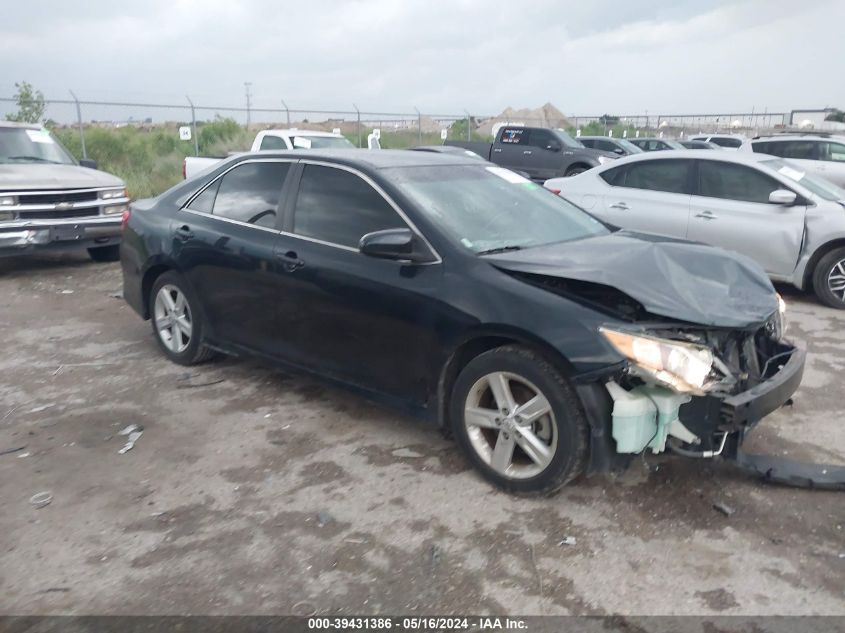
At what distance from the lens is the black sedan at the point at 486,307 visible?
11.9 ft

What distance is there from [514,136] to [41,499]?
18.6 m

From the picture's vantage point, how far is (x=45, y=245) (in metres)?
9.38

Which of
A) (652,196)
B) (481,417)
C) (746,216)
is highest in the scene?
(652,196)

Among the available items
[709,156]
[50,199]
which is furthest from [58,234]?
[709,156]

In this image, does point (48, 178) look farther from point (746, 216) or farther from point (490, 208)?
point (746, 216)

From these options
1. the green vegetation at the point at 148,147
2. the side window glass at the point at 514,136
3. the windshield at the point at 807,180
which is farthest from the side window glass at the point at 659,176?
the side window glass at the point at 514,136

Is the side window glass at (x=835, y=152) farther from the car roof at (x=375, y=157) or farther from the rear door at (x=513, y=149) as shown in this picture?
the car roof at (x=375, y=157)

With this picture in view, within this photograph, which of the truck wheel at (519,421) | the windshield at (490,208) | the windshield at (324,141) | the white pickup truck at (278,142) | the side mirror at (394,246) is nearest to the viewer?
the truck wheel at (519,421)

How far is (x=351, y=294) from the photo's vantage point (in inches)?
179

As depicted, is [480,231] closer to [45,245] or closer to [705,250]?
[705,250]

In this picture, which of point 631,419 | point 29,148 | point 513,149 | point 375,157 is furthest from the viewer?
point 513,149

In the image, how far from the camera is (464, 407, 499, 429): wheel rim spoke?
3.99m

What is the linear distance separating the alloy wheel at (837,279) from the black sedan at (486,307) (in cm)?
398

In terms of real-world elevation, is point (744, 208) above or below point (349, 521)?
above
